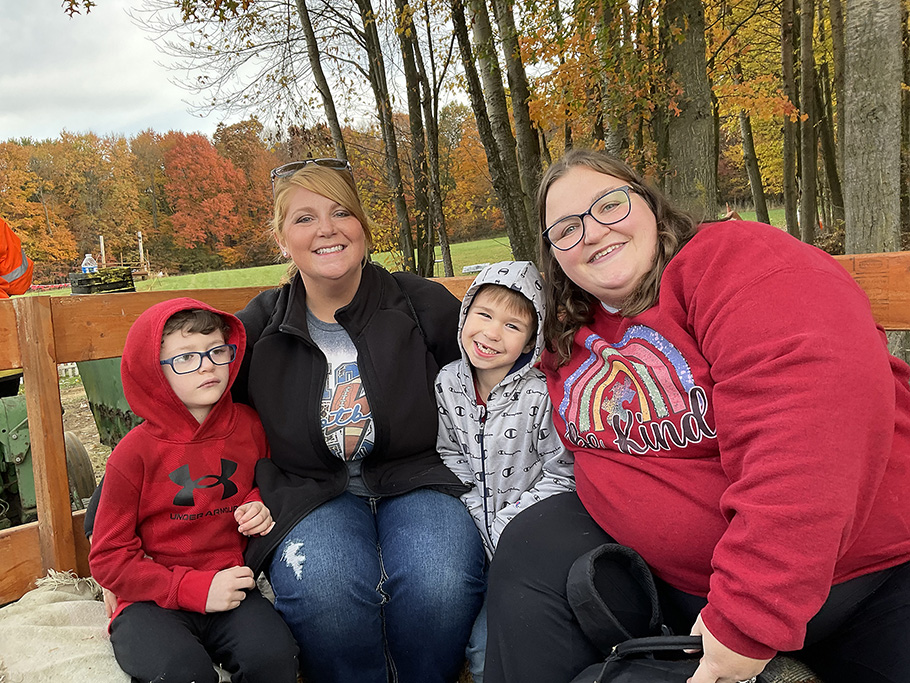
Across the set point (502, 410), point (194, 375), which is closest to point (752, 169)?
point (502, 410)

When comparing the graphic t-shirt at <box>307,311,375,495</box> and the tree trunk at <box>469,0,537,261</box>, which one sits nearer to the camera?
A: the graphic t-shirt at <box>307,311,375,495</box>

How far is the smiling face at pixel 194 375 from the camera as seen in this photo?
1.90 m

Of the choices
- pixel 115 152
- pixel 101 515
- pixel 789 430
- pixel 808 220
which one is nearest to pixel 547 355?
pixel 789 430

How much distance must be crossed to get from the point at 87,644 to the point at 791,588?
6.06 feet

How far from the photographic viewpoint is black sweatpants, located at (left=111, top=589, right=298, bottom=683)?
1576mm

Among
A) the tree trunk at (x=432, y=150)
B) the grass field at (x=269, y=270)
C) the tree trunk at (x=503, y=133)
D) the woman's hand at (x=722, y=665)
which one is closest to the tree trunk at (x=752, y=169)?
the grass field at (x=269, y=270)

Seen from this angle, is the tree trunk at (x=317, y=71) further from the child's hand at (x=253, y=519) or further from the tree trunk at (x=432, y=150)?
the child's hand at (x=253, y=519)

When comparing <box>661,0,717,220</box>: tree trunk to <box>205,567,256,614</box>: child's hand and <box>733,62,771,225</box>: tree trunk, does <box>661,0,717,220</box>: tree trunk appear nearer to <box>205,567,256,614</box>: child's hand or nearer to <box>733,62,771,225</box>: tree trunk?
<box>205,567,256,614</box>: child's hand

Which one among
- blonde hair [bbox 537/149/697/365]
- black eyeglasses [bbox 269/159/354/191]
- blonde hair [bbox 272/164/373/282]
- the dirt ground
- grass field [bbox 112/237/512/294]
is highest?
grass field [bbox 112/237/512/294]

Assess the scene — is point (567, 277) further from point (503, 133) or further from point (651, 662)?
point (503, 133)

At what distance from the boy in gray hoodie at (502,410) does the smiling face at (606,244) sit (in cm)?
36

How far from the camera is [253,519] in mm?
1888

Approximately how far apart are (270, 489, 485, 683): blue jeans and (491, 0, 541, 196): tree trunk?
181 inches

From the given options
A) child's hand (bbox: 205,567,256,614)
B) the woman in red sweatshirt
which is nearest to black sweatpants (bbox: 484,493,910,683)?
the woman in red sweatshirt
